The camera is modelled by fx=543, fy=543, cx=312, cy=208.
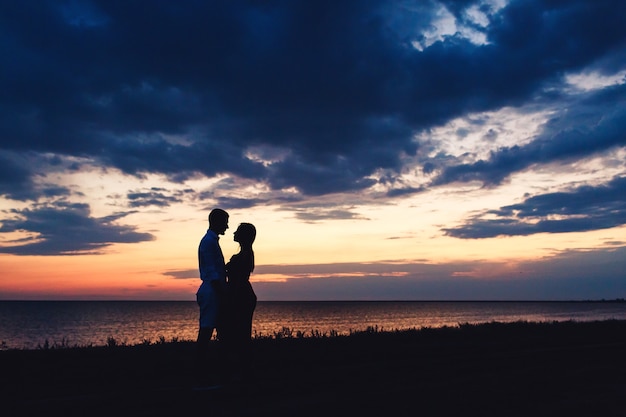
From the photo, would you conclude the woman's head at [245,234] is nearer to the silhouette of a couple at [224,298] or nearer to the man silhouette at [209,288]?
the silhouette of a couple at [224,298]

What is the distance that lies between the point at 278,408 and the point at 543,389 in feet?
11.5

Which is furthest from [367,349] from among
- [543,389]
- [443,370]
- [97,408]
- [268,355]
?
[97,408]

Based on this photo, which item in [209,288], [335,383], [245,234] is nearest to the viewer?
[209,288]

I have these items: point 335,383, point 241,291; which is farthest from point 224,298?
point 335,383

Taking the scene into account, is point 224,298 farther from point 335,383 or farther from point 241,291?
point 335,383

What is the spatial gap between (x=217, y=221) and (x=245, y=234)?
0.47 meters

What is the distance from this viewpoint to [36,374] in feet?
29.6

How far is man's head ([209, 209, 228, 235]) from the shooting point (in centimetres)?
760

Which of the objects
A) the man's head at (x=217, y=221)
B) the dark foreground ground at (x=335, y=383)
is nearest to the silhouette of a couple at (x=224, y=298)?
the man's head at (x=217, y=221)

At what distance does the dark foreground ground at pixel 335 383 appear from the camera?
229 inches

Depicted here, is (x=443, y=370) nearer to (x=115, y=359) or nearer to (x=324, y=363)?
(x=324, y=363)

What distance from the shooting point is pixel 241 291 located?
25.7ft

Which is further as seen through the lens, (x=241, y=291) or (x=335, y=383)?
(x=241, y=291)

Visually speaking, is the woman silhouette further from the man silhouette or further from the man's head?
the man silhouette
